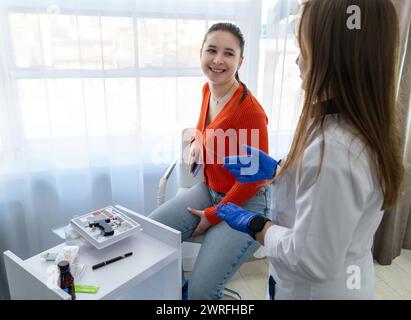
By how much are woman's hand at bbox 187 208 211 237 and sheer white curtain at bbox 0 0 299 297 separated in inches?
19.4

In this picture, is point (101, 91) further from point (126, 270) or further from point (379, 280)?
point (379, 280)

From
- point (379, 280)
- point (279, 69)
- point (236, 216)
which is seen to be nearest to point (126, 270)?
point (236, 216)

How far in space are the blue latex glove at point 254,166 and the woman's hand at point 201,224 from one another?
41 cm

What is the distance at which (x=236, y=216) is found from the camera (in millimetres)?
1090

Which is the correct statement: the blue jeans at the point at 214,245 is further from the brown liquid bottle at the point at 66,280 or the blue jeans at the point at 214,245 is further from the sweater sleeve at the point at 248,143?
the brown liquid bottle at the point at 66,280

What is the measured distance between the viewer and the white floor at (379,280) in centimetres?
185

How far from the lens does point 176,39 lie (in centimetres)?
173

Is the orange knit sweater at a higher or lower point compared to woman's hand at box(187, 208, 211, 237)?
higher

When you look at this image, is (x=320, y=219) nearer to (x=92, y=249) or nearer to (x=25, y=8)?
(x=92, y=249)

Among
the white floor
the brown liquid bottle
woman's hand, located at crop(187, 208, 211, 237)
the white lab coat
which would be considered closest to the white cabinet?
the brown liquid bottle

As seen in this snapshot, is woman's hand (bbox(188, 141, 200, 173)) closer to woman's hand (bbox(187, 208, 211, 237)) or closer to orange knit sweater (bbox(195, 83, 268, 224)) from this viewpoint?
orange knit sweater (bbox(195, 83, 268, 224))

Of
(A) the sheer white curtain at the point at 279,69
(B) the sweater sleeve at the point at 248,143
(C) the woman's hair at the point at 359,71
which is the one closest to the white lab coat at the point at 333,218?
(C) the woman's hair at the point at 359,71

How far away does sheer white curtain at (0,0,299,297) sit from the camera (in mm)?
1571
